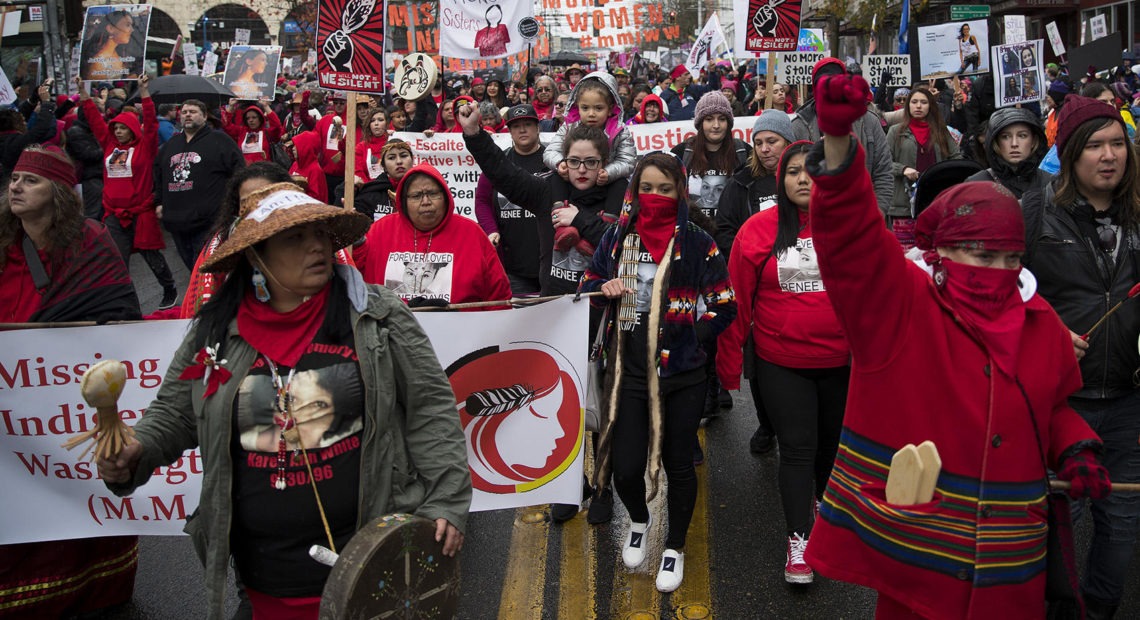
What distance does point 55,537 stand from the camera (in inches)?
164

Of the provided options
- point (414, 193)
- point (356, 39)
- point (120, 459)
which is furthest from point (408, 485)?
point (356, 39)

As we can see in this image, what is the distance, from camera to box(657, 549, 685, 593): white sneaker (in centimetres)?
441

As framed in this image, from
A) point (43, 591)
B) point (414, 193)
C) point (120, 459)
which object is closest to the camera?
point (120, 459)

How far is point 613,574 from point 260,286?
2.43 metres

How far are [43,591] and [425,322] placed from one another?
6.27ft

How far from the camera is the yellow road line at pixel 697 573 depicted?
14.0ft

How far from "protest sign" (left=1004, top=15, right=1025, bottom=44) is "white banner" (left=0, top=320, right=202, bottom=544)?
13.4 metres

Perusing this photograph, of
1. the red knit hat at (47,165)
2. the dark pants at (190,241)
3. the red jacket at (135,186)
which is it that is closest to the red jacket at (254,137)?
the red jacket at (135,186)

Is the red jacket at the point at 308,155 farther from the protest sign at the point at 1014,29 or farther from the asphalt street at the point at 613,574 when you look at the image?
the protest sign at the point at 1014,29

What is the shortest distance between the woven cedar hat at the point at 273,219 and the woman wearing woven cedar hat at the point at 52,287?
1744 mm

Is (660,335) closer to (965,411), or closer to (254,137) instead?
(965,411)

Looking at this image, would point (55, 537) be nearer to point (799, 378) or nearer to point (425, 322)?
point (425, 322)

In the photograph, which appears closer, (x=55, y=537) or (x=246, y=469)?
(x=246, y=469)

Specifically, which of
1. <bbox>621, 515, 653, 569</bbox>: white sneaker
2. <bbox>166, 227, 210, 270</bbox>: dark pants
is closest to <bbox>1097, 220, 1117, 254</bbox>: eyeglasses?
<bbox>621, 515, 653, 569</bbox>: white sneaker
